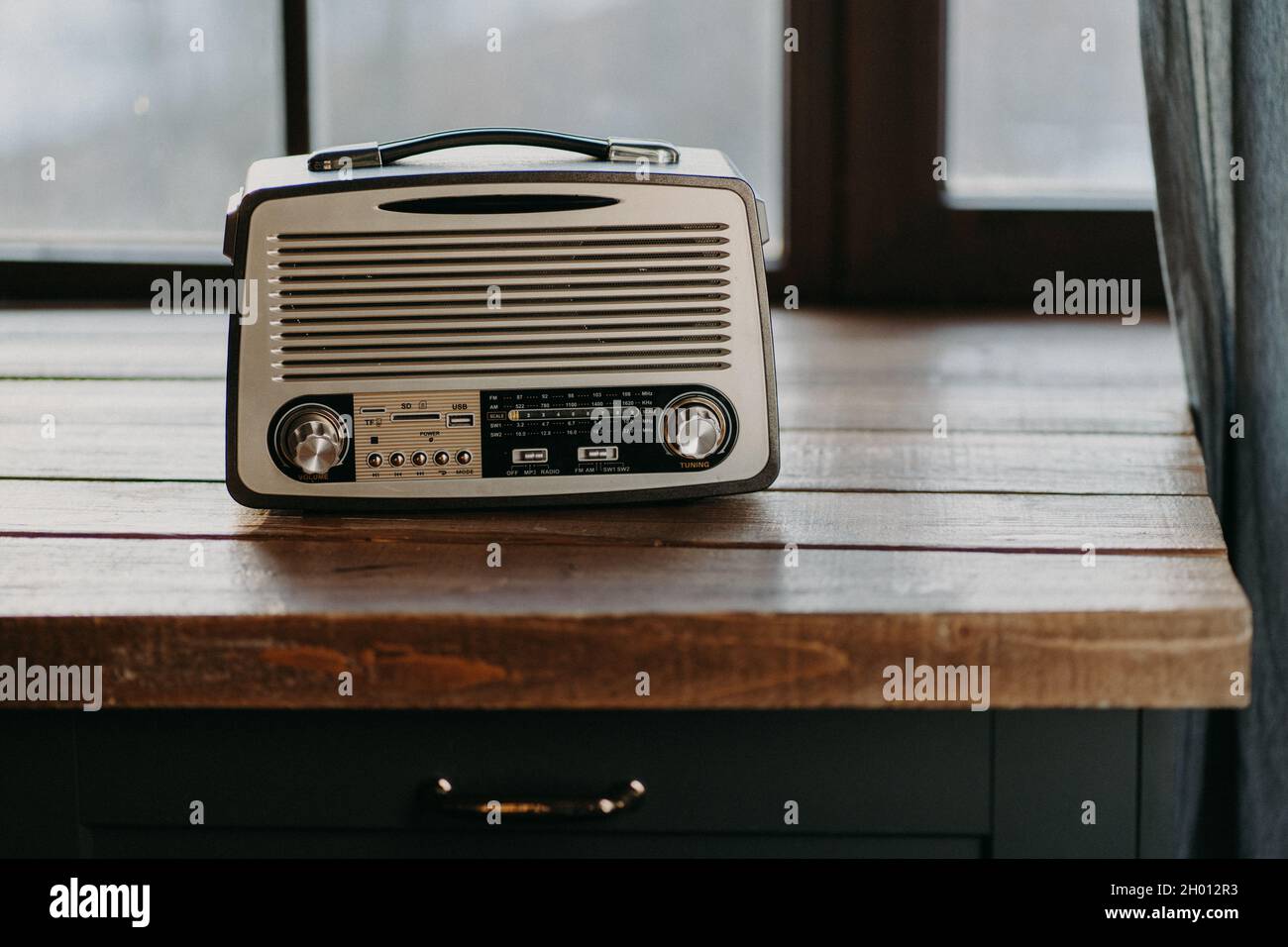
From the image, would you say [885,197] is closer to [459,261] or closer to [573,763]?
[459,261]

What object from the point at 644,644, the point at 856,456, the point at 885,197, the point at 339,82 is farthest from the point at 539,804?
the point at 339,82

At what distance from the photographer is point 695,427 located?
30.1 inches

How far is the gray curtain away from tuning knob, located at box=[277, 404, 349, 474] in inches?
25.8

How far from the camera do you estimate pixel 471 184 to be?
0.74m

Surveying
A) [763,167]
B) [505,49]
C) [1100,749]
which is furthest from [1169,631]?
[505,49]

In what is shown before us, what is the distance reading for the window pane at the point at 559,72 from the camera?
5.12ft

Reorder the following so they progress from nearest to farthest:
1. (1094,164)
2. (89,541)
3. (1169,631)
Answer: (1169,631), (89,541), (1094,164)

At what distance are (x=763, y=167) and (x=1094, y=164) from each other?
0.39 metres

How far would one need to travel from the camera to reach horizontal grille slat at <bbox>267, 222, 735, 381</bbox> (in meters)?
0.74

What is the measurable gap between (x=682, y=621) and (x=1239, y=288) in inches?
23.7

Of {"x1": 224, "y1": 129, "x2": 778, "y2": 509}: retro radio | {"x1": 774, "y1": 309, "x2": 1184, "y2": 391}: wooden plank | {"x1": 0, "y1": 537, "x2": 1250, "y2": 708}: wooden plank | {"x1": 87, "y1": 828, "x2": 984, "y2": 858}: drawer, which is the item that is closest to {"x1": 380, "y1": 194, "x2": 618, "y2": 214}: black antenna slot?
{"x1": 224, "y1": 129, "x2": 778, "y2": 509}: retro radio

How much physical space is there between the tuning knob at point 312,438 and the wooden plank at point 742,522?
39mm

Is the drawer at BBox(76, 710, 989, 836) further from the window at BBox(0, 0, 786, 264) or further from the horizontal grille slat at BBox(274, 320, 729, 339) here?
the window at BBox(0, 0, 786, 264)
